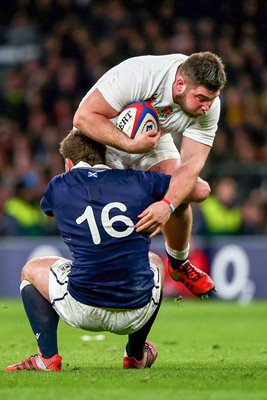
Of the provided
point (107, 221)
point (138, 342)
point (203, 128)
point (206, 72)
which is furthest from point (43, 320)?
point (206, 72)

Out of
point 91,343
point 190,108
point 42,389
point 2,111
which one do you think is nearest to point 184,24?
point 2,111

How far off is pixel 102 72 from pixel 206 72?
12.0 meters

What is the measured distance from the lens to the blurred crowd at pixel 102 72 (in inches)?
644

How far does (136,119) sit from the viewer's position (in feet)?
23.1

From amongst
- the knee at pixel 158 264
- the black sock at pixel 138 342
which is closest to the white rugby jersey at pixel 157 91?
the knee at pixel 158 264

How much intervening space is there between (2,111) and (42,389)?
561 inches

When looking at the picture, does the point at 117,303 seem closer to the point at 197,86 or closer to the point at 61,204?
the point at 61,204

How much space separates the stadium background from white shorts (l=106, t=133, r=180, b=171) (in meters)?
7.36

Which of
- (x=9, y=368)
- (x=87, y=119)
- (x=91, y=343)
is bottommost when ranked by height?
(x=91, y=343)

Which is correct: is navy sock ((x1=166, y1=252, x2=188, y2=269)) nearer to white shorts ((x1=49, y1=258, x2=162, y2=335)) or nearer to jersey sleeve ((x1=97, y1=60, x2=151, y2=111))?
white shorts ((x1=49, y1=258, x2=162, y2=335))

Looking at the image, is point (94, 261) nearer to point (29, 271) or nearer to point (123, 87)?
point (29, 271)

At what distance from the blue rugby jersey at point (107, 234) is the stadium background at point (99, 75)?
335 inches

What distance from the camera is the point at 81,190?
665 cm

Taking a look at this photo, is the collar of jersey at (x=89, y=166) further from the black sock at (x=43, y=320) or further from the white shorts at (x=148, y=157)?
the black sock at (x=43, y=320)
